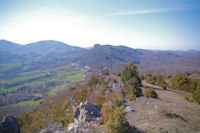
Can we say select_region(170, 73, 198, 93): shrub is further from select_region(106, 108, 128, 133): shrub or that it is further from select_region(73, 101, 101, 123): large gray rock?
select_region(106, 108, 128, 133): shrub

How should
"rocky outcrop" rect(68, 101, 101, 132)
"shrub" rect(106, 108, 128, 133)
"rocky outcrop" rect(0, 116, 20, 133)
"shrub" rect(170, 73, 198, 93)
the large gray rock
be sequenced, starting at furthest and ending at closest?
"shrub" rect(170, 73, 198, 93), "rocky outcrop" rect(0, 116, 20, 133), the large gray rock, "rocky outcrop" rect(68, 101, 101, 132), "shrub" rect(106, 108, 128, 133)

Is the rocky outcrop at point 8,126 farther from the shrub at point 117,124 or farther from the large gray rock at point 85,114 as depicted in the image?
the shrub at point 117,124

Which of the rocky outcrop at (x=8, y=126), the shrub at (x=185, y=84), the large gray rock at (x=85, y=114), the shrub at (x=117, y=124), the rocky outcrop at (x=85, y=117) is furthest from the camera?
the shrub at (x=185, y=84)

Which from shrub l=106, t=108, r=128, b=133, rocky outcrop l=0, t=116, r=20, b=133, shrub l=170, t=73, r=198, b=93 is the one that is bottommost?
rocky outcrop l=0, t=116, r=20, b=133

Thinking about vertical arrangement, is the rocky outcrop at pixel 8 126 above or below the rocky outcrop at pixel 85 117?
below

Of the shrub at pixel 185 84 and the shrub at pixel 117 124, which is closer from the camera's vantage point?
the shrub at pixel 117 124

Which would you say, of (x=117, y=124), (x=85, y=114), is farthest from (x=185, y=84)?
(x=117, y=124)

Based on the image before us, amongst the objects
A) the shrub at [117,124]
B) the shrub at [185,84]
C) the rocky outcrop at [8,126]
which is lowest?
the rocky outcrop at [8,126]

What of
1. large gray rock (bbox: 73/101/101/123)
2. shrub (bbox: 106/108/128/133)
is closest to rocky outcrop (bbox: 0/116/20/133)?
large gray rock (bbox: 73/101/101/123)

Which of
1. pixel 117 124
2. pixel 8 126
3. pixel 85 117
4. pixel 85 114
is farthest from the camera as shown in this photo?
pixel 8 126

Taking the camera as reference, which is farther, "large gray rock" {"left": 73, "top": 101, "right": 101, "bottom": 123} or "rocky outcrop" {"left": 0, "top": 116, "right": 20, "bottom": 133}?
"rocky outcrop" {"left": 0, "top": 116, "right": 20, "bottom": 133}

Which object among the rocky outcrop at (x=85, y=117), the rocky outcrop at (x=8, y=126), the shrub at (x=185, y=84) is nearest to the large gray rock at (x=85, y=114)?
the rocky outcrop at (x=85, y=117)

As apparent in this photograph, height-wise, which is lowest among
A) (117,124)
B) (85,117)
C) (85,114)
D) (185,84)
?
(185,84)

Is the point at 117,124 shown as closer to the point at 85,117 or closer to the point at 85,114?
the point at 85,117
